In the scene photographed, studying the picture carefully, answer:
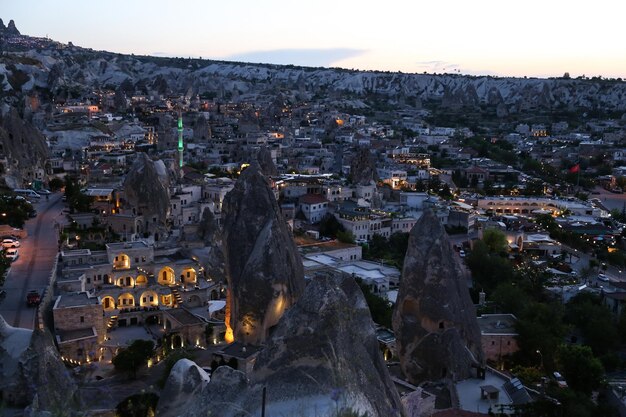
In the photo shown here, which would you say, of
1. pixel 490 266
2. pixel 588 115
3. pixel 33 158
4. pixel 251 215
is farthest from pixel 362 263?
pixel 588 115

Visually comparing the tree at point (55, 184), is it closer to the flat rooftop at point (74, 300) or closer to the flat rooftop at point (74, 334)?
the flat rooftop at point (74, 300)

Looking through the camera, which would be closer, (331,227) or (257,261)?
(257,261)

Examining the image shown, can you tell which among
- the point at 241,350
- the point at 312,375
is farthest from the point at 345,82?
the point at 312,375

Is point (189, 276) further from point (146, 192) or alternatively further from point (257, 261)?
point (257, 261)

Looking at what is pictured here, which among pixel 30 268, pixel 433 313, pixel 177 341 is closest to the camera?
pixel 433 313

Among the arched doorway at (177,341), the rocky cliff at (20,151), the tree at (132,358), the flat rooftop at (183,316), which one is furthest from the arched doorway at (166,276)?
the rocky cliff at (20,151)

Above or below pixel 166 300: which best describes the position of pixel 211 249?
above
